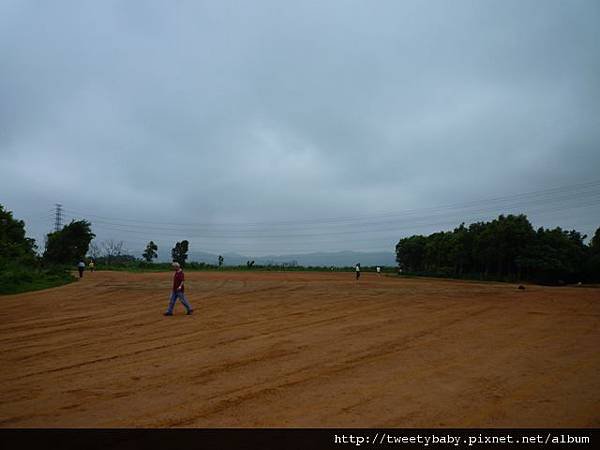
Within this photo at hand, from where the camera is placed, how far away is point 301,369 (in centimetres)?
675

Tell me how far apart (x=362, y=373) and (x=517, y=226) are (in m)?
47.3

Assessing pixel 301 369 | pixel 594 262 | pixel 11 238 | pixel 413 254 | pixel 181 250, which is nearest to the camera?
pixel 301 369

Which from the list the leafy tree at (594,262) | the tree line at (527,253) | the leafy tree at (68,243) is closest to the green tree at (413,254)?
the tree line at (527,253)

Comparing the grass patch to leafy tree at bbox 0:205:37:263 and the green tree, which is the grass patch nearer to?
leafy tree at bbox 0:205:37:263

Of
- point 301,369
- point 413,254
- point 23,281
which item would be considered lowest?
point 301,369

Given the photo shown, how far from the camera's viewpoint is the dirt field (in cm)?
482

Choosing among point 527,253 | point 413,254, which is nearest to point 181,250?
point 413,254

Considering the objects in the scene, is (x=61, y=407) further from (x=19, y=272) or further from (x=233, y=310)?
(x=19, y=272)

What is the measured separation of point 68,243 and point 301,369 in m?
50.2

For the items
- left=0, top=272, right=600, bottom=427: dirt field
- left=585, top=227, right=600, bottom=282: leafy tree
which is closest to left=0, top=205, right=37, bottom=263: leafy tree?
Answer: left=0, top=272, right=600, bottom=427: dirt field

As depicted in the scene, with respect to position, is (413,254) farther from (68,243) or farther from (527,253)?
(68,243)

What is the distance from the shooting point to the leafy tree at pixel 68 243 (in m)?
48.2

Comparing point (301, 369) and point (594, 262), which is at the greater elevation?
point (594, 262)

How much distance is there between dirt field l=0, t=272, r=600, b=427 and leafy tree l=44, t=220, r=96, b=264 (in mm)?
39656
